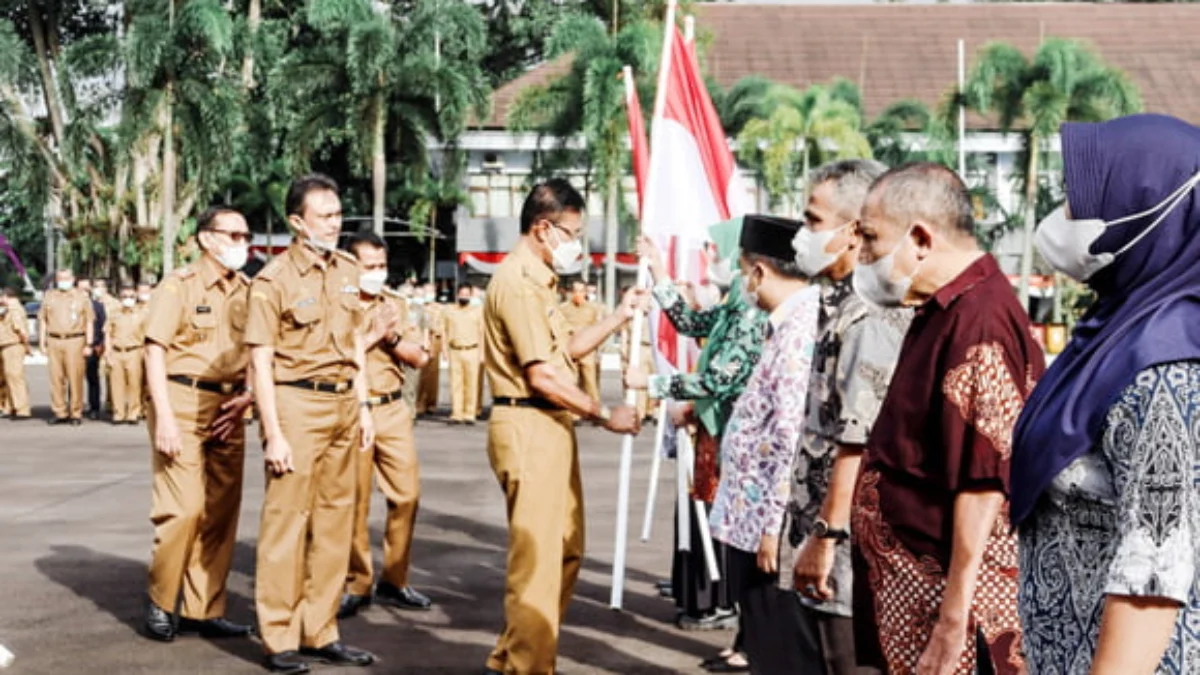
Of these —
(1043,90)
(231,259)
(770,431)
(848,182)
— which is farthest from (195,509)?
(1043,90)

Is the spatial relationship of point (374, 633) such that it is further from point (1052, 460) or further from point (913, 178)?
point (1052, 460)

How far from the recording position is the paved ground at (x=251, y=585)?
7.25 meters

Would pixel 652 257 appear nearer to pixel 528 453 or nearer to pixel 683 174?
pixel 528 453

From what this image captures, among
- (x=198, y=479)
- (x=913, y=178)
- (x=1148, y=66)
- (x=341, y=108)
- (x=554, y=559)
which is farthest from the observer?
(x=1148, y=66)

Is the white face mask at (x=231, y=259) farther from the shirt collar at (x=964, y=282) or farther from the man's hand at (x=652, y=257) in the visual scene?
the shirt collar at (x=964, y=282)

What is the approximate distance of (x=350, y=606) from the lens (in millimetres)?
8344

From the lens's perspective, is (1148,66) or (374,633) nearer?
(374,633)

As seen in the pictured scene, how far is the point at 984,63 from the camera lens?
39.9 m

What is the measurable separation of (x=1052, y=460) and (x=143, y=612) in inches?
261

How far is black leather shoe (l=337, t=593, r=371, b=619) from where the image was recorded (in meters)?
8.30

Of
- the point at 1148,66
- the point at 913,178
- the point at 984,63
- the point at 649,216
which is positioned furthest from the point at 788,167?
the point at 913,178

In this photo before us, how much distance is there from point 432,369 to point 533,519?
1737 cm

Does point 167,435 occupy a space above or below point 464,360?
above

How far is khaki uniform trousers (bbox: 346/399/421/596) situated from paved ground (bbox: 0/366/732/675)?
24 centimetres
